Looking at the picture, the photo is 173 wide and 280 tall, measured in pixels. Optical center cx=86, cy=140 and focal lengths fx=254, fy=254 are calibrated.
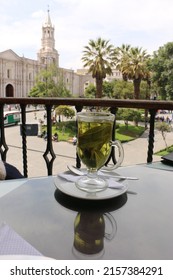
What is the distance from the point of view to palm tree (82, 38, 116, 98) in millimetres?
20938

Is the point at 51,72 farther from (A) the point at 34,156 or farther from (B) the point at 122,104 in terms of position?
(B) the point at 122,104

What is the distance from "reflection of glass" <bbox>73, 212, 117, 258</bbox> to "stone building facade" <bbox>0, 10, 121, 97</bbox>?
36.5m

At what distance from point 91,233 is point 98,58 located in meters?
21.8

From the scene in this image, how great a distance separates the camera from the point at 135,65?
70.3 ft

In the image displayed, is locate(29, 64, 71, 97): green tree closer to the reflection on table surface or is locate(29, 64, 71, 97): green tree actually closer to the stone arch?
the stone arch

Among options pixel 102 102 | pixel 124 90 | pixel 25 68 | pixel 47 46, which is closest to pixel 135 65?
pixel 124 90

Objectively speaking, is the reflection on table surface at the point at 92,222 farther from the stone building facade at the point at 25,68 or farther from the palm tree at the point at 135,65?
the stone building facade at the point at 25,68

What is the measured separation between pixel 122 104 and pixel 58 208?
1072 millimetres

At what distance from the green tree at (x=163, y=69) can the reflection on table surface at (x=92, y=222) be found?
20686mm

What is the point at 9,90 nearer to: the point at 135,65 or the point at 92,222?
the point at 135,65

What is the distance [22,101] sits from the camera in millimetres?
1864

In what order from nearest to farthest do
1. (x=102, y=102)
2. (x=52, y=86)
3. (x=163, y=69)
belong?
1. (x=102, y=102)
2. (x=163, y=69)
3. (x=52, y=86)

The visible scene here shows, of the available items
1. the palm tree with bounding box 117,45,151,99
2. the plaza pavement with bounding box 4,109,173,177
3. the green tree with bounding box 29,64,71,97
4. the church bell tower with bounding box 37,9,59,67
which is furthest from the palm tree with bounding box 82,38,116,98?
the church bell tower with bounding box 37,9,59,67
